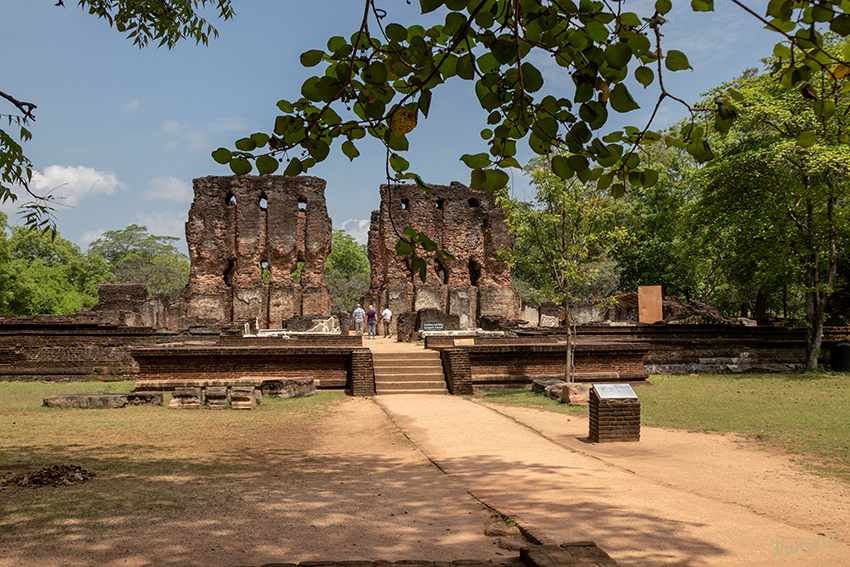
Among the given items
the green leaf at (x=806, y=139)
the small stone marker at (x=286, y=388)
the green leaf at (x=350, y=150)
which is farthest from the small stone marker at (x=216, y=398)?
the green leaf at (x=806, y=139)

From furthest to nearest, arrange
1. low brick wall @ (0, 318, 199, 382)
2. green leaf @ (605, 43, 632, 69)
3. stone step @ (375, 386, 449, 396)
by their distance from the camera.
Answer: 1. low brick wall @ (0, 318, 199, 382)
2. stone step @ (375, 386, 449, 396)
3. green leaf @ (605, 43, 632, 69)

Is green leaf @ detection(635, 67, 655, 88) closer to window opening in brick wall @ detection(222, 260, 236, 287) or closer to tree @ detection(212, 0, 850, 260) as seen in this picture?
tree @ detection(212, 0, 850, 260)

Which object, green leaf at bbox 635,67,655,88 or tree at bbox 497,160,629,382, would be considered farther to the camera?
tree at bbox 497,160,629,382

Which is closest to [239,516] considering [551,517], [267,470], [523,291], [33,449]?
[267,470]

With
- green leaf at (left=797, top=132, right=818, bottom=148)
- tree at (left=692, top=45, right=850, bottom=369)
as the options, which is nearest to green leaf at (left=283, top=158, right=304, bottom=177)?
green leaf at (left=797, top=132, right=818, bottom=148)

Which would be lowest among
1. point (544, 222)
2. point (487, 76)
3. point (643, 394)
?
point (643, 394)

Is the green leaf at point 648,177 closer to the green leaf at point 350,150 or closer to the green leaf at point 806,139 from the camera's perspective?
the green leaf at point 806,139

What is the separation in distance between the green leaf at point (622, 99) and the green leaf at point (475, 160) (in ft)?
2.00

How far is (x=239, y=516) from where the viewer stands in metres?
3.35

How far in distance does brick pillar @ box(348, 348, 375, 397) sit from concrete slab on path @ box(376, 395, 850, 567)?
4.39 m

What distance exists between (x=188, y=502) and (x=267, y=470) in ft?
4.07

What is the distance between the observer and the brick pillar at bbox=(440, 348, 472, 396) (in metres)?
10.6

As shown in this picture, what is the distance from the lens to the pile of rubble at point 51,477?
3.97 m

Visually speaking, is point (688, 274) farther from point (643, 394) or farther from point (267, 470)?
point (267, 470)
